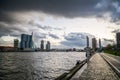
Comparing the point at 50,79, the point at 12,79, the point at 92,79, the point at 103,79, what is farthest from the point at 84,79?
the point at 12,79

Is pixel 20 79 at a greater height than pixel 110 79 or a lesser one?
lesser

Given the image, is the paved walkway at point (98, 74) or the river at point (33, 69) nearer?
the paved walkway at point (98, 74)

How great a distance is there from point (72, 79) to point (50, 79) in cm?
874

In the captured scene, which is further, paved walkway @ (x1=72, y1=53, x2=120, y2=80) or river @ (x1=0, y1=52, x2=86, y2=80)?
river @ (x1=0, y1=52, x2=86, y2=80)

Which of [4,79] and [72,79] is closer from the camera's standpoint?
[72,79]

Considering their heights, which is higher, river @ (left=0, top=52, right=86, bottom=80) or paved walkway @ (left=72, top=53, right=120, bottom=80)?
paved walkway @ (left=72, top=53, right=120, bottom=80)

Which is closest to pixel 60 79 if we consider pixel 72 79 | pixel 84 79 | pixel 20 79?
pixel 72 79

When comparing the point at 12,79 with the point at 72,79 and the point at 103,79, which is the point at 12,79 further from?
the point at 103,79

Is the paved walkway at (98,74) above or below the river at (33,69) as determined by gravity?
above

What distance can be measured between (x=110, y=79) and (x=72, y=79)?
3544 mm

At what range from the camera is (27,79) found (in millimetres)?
25234

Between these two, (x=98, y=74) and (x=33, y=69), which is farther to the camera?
(x=33, y=69)

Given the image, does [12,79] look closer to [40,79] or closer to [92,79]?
[40,79]

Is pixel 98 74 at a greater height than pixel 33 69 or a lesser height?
greater
